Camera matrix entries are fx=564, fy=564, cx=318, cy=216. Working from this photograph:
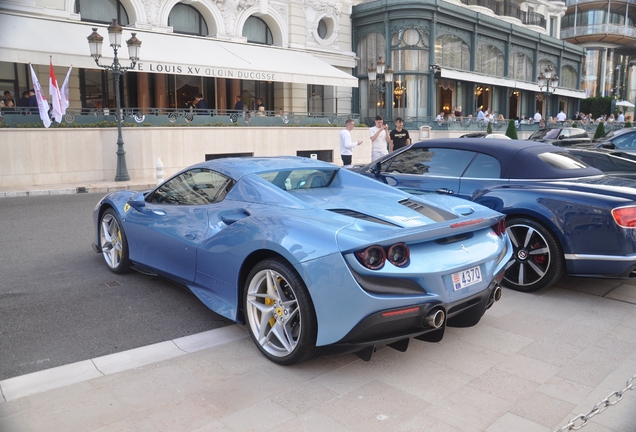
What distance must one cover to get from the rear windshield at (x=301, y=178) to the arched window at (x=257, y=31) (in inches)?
869

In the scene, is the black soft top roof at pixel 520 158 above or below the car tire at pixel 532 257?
above

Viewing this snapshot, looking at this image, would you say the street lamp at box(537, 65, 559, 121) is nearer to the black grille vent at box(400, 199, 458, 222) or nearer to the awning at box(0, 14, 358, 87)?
the awning at box(0, 14, 358, 87)

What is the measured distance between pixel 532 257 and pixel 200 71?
16.6 metres

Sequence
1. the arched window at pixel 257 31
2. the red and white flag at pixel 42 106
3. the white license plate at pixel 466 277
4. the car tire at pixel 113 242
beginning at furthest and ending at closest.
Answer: the arched window at pixel 257 31
the red and white flag at pixel 42 106
the car tire at pixel 113 242
the white license plate at pixel 466 277

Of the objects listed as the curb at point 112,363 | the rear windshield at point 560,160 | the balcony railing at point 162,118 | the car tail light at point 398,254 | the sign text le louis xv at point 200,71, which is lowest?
the curb at point 112,363

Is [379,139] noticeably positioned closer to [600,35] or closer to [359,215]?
[359,215]

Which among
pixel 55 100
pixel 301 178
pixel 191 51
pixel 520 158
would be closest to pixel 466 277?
pixel 301 178

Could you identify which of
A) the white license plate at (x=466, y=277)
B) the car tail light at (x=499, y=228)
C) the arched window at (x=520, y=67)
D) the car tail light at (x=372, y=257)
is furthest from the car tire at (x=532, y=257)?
the arched window at (x=520, y=67)

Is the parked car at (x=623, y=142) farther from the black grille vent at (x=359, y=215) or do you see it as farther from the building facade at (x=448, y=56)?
the building facade at (x=448, y=56)

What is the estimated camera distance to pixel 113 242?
6316 mm

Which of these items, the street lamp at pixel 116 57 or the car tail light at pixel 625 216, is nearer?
the car tail light at pixel 625 216

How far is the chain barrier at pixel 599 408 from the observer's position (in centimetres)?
281

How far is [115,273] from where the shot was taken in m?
6.34

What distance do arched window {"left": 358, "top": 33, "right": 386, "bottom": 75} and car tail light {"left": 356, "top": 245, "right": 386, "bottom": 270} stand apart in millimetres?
28141
